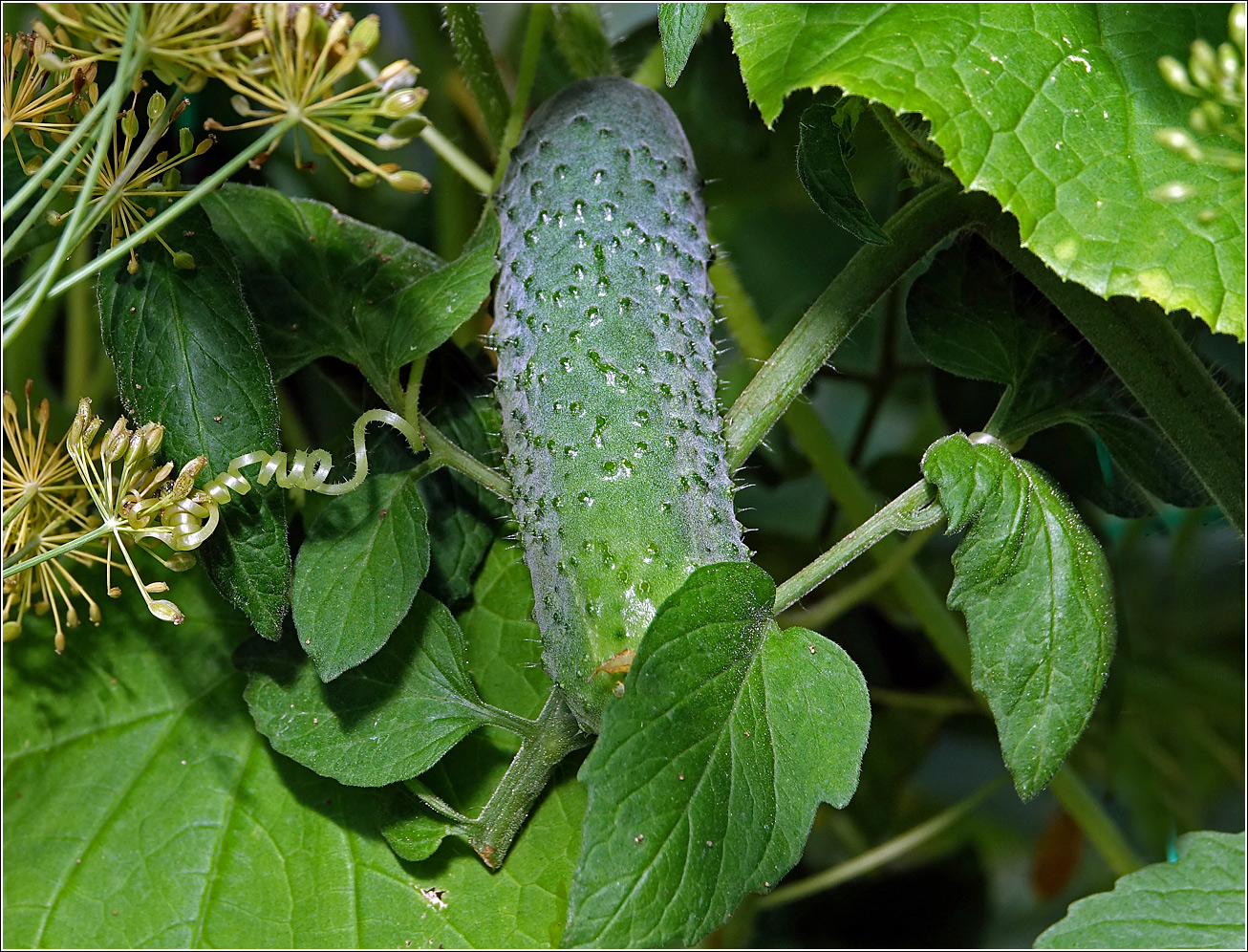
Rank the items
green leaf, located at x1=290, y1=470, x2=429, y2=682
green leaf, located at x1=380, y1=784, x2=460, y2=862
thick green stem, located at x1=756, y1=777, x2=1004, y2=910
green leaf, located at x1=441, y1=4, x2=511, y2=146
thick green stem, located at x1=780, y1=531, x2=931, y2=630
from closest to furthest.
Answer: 1. green leaf, located at x1=290, y1=470, x2=429, y2=682
2. green leaf, located at x1=380, y1=784, x2=460, y2=862
3. green leaf, located at x1=441, y1=4, x2=511, y2=146
4. thick green stem, located at x1=780, y1=531, x2=931, y2=630
5. thick green stem, located at x1=756, y1=777, x2=1004, y2=910

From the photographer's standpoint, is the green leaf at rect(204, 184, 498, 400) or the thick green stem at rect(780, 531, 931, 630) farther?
the thick green stem at rect(780, 531, 931, 630)

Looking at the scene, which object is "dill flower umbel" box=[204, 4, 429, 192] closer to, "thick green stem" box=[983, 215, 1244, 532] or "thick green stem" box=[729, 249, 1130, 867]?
"thick green stem" box=[983, 215, 1244, 532]

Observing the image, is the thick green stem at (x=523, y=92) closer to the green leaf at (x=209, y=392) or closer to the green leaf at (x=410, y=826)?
the green leaf at (x=209, y=392)

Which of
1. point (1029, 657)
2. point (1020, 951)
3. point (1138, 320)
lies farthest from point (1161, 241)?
point (1020, 951)

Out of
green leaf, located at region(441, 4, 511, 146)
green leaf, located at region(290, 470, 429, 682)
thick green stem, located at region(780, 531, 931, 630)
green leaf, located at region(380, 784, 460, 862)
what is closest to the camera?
green leaf, located at region(290, 470, 429, 682)

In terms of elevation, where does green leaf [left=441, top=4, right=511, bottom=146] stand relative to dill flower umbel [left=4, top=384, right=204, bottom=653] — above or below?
above

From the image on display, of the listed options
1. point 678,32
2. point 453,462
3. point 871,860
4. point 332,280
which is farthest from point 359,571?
point 871,860

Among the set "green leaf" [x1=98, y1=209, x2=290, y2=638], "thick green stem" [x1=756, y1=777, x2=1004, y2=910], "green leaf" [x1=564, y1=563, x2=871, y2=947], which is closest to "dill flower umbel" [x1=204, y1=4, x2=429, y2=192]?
"green leaf" [x1=98, y1=209, x2=290, y2=638]

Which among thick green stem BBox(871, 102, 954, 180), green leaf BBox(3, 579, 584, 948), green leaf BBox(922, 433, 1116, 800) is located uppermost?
thick green stem BBox(871, 102, 954, 180)
